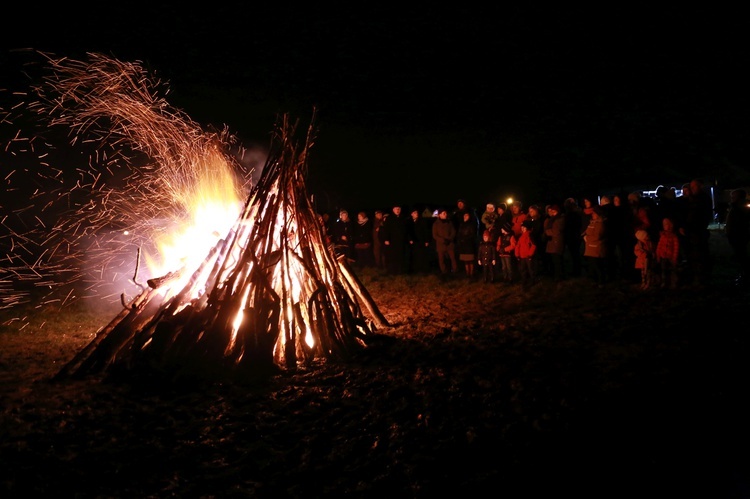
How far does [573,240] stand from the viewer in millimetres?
11242

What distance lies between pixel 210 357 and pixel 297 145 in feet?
9.79

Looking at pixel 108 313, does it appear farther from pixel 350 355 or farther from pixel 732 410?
pixel 732 410

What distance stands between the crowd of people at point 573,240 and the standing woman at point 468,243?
22 millimetres

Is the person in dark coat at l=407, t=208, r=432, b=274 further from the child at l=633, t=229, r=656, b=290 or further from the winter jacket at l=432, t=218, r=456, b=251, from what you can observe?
the child at l=633, t=229, r=656, b=290

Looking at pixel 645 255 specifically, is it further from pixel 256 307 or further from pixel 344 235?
pixel 344 235

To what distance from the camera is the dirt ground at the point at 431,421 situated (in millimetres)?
3809

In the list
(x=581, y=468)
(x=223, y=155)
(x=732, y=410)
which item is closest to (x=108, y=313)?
(x=223, y=155)

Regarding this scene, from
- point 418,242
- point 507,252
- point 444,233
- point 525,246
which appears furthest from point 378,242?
point 525,246

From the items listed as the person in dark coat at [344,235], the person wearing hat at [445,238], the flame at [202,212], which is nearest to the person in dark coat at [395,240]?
the person wearing hat at [445,238]

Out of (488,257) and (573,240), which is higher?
(573,240)

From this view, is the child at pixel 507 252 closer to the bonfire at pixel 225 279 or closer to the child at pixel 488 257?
the child at pixel 488 257

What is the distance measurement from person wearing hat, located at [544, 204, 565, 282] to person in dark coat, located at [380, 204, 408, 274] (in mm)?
Answer: 3793

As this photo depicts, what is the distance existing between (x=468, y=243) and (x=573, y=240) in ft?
7.54

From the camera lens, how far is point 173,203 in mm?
9109
